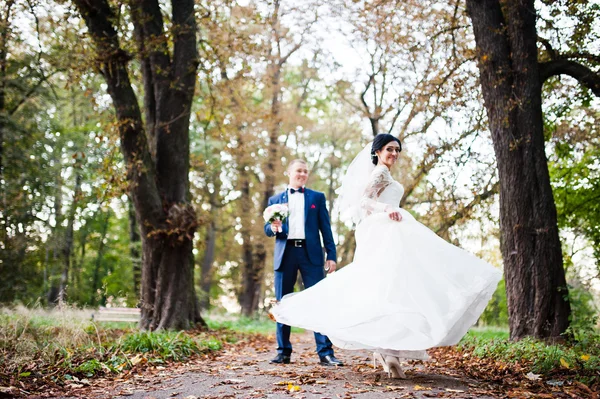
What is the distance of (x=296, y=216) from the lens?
7730 mm

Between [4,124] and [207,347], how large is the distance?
14.7 metres

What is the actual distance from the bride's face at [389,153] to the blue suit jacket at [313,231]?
130 cm

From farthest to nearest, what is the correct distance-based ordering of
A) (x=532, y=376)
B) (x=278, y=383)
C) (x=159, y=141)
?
(x=159, y=141) → (x=532, y=376) → (x=278, y=383)

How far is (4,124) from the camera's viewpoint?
2022cm

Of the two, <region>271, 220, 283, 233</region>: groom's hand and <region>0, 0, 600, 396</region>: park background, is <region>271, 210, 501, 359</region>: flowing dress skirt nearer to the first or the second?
<region>271, 220, 283, 233</region>: groom's hand

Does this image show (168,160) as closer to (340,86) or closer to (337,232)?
(340,86)

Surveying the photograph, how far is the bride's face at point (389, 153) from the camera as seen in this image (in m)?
6.75

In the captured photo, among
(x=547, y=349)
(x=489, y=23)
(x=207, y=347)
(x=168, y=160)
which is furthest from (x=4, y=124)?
(x=547, y=349)

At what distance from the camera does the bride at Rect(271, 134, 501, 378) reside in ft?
18.6

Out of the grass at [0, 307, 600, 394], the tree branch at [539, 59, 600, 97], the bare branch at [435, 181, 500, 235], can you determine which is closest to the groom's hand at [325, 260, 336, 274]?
the grass at [0, 307, 600, 394]

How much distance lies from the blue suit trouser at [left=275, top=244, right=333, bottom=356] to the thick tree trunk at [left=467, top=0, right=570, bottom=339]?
109 inches

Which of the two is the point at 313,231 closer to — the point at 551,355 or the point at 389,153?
the point at 389,153

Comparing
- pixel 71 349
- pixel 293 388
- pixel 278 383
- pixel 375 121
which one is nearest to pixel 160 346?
pixel 71 349

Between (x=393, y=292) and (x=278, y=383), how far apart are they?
1459mm
